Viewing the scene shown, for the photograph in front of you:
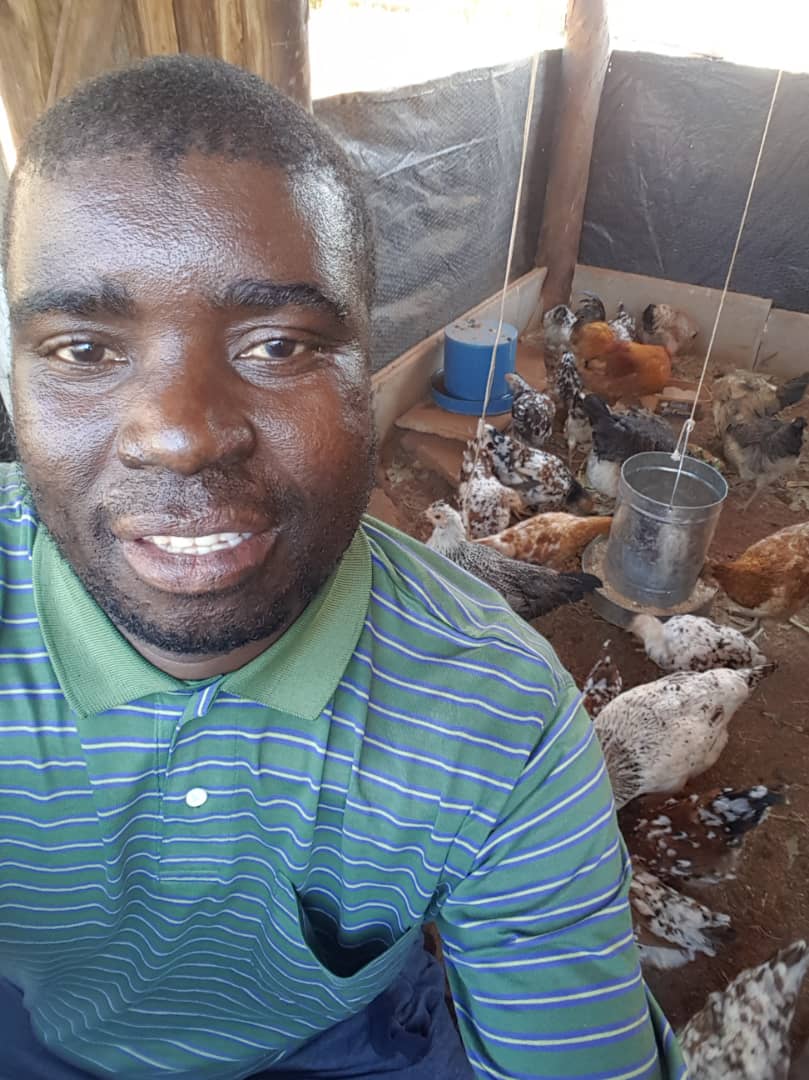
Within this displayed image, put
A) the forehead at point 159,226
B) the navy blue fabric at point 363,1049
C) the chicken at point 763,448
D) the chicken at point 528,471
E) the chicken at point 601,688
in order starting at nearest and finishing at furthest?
the forehead at point 159,226, the navy blue fabric at point 363,1049, the chicken at point 601,688, the chicken at point 528,471, the chicken at point 763,448

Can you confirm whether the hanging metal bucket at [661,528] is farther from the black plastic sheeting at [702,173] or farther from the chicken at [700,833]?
the black plastic sheeting at [702,173]

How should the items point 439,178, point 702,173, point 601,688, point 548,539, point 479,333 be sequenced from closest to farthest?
point 601,688 < point 548,539 < point 439,178 < point 479,333 < point 702,173

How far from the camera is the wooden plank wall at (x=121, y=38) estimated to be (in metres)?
1.88

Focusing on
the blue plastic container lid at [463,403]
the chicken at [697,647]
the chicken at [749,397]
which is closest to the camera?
the chicken at [697,647]

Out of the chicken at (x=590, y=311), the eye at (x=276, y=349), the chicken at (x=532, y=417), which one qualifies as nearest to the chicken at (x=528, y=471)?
the chicken at (x=532, y=417)

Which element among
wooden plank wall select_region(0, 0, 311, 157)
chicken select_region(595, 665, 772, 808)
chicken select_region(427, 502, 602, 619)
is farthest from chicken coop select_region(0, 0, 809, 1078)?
chicken select_region(427, 502, 602, 619)

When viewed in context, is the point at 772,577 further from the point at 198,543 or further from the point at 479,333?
the point at 198,543

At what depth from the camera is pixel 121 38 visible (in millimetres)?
2080

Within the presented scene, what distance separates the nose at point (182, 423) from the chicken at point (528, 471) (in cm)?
340

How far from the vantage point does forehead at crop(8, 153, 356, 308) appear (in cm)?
72

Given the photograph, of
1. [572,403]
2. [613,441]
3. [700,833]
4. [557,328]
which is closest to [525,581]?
[700,833]

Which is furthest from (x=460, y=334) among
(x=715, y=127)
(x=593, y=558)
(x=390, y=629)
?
(x=390, y=629)

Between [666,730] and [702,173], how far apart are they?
473cm

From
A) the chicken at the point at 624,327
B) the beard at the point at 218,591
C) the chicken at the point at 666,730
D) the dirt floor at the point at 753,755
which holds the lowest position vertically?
the dirt floor at the point at 753,755
